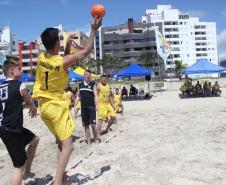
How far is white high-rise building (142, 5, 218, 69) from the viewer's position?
127312 millimetres

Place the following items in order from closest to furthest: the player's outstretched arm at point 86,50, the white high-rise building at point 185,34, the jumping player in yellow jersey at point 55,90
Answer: the player's outstretched arm at point 86,50 < the jumping player in yellow jersey at point 55,90 < the white high-rise building at point 185,34

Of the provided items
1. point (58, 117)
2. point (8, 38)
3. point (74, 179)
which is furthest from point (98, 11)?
point (8, 38)

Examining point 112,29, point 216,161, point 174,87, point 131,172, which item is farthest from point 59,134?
point 112,29

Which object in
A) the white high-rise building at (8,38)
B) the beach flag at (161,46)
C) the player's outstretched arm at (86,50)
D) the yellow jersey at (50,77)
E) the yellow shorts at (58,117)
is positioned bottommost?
the yellow shorts at (58,117)

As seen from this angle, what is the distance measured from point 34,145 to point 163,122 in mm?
6819

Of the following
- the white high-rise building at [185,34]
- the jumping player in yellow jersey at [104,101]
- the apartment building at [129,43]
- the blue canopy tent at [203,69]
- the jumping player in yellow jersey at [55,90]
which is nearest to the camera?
the jumping player in yellow jersey at [55,90]

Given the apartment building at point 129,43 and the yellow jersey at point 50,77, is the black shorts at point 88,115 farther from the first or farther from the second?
the apartment building at point 129,43

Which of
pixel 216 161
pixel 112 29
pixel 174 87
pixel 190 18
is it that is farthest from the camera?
pixel 190 18

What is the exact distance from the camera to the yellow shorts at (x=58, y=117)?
4578mm

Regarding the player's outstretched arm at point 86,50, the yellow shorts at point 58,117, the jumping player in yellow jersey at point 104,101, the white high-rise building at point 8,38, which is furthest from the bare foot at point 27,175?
the white high-rise building at point 8,38

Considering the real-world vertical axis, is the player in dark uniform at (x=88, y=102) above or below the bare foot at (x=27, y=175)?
above

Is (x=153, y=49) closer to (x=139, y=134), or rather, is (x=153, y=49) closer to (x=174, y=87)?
(x=174, y=87)

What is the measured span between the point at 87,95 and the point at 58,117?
4408 millimetres

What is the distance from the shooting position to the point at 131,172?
5.59 meters
